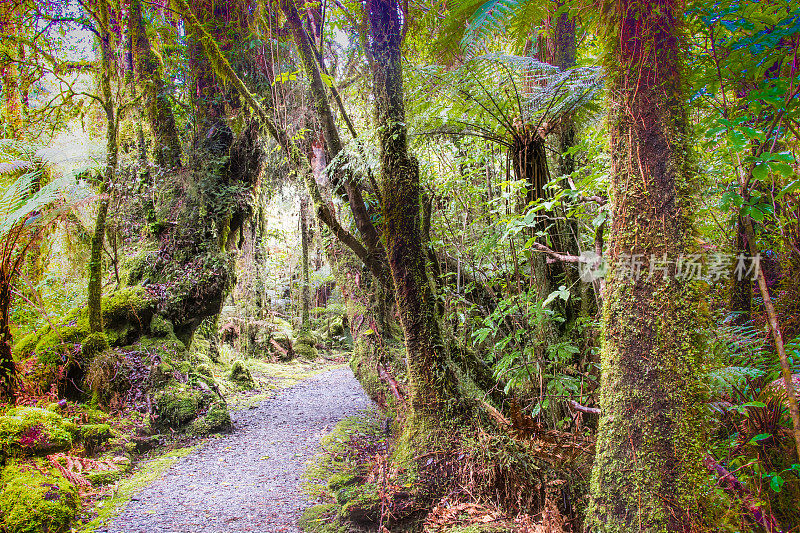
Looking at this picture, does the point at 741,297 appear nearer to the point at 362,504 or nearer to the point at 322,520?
the point at 362,504

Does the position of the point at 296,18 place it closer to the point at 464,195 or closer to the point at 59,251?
the point at 464,195

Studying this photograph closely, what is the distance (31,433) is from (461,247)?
4655 mm

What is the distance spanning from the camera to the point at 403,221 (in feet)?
11.6

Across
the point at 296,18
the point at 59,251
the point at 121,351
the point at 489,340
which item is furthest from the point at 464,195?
the point at 59,251

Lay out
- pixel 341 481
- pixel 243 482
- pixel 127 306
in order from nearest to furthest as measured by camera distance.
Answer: pixel 341 481, pixel 243 482, pixel 127 306

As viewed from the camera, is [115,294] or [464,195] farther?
[115,294]

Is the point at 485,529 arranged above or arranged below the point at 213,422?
above

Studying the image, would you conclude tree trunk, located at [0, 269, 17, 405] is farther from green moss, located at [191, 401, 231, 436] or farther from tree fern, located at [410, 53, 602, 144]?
tree fern, located at [410, 53, 602, 144]

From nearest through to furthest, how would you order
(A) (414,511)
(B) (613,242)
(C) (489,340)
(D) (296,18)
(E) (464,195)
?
(B) (613,242), (A) (414,511), (D) (296,18), (C) (489,340), (E) (464,195)

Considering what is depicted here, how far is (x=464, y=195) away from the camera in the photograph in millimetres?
5051

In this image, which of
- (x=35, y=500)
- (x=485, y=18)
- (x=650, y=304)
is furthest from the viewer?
(x=35, y=500)

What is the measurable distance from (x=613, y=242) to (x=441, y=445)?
6.94 feet

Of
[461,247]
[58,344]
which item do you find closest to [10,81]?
[58,344]

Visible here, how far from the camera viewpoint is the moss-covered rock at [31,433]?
11.5ft
